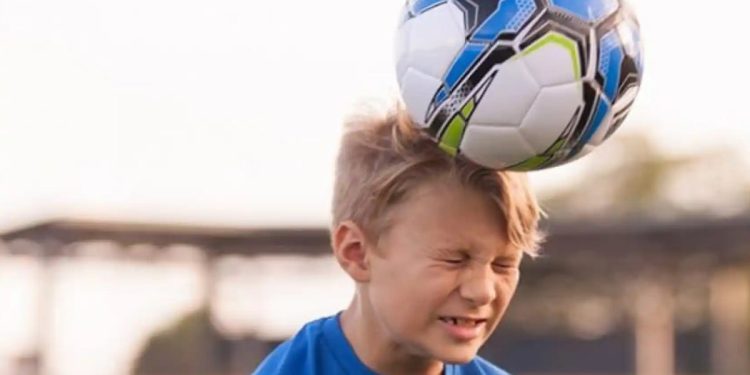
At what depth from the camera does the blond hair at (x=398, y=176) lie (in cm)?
505

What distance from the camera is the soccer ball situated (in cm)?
457

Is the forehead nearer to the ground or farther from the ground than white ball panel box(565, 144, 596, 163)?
nearer to the ground

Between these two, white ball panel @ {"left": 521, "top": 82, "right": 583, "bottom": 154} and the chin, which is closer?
white ball panel @ {"left": 521, "top": 82, "right": 583, "bottom": 154}

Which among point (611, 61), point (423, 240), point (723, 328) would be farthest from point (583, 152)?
point (723, 328)

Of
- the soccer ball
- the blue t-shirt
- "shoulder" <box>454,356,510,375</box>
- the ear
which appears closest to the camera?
the soccer ball

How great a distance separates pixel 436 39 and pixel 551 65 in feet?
1.16

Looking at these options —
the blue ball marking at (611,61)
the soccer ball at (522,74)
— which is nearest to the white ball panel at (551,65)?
the soccer ball at (522,74)

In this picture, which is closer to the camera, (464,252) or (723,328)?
(464,252)

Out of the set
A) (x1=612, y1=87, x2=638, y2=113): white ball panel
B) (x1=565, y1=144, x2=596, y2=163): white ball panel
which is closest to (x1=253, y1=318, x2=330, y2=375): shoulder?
(x1=565, y1=144, x2=596, y2=163): white ball panel

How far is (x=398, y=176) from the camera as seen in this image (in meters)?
5.12

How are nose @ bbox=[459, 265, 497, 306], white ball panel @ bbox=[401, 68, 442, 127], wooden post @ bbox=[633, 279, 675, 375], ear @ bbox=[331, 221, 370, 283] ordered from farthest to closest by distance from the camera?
wooden post @ bbox=[633, 279, 675, 375] < ear @ bbox=[331, 221, 370, 283] < nose @ bbox=[459, 265, 497, 306] < white ball panel @ bbox=[401, 68, 442, 127]

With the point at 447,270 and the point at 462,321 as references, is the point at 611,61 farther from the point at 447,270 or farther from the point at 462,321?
the point at 462,321

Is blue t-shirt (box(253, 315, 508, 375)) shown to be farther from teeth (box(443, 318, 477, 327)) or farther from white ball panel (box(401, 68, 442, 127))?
white ball panel (box(401, 68, 442, 127))

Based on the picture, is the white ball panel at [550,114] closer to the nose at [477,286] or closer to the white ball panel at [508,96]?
the white ball panel at [508,96]
